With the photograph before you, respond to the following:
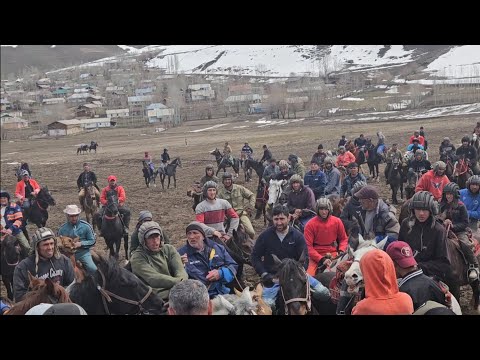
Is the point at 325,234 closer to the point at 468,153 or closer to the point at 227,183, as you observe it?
the point at 227,183

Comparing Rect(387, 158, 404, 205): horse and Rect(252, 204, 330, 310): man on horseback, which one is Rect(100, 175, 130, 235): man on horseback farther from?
Rect(387, 158, 404, 205): horse

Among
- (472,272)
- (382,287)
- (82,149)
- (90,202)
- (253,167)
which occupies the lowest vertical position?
(472,272)

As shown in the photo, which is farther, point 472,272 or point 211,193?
point 211,193

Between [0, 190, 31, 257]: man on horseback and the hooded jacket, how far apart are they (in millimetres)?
5169

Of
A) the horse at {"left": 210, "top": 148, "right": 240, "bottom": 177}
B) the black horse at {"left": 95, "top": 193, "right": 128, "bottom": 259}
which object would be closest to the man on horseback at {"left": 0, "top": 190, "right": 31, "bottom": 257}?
the black horse at {"left": 95, "top": 193, "right": 128, "bottom": 259}

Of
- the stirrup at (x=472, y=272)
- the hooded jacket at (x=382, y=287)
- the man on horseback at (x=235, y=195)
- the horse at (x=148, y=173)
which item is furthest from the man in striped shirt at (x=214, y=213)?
the horse at (x=148, y=173)

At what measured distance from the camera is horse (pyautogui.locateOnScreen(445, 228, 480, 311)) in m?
4.43

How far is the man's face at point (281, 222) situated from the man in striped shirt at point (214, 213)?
1.49m

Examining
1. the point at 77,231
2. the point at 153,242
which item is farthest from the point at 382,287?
the point at 77,231

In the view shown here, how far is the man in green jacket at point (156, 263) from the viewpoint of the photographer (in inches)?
161

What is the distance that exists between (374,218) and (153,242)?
2.48m

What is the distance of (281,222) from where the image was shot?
4.46m

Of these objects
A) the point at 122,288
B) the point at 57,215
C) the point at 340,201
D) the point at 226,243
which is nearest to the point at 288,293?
the point at 122,288

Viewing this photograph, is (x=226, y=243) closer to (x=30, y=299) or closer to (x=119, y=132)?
(x=30, y=299)
